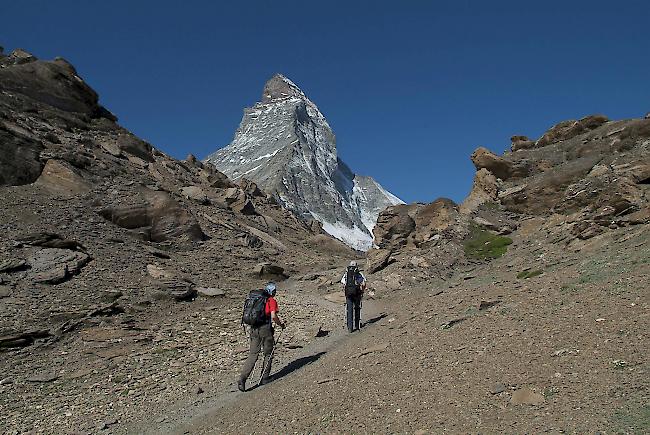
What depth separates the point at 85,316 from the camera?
18.1 meters

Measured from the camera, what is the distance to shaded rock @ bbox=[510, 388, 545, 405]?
22.5 feet

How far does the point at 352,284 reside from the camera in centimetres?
1736

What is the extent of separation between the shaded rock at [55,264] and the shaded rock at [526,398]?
1900cm

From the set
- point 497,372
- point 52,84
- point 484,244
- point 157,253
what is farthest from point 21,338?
point 52,84

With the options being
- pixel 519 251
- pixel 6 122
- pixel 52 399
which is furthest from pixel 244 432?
pixel 6 122

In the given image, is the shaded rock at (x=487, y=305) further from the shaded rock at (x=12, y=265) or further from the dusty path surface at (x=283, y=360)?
the shaded rock at (x=12, y=265)

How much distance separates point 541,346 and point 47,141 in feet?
112

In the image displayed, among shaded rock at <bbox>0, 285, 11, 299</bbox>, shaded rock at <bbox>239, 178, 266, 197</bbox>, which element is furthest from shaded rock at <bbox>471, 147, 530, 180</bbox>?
shaded rock at <bbox>239, 178, 266, 197</bbox>

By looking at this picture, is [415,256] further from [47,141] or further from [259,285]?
[47,141]

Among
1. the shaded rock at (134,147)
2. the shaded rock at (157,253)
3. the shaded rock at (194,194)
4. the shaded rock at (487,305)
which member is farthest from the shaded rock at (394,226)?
the shaded rock at (487,305)

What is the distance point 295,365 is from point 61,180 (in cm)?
2280

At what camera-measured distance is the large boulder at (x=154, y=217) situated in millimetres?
28891

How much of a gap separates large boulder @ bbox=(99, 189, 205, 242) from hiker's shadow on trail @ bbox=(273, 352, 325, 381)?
17.6 m

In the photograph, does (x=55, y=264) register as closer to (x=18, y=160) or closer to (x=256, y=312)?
→ (x=18, y=160)
